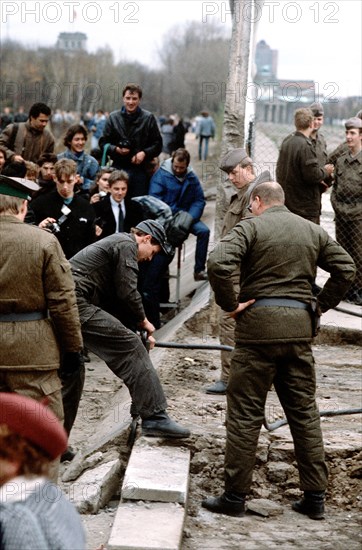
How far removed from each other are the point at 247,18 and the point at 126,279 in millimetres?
3941

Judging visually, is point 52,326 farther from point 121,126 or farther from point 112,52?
point 112,52

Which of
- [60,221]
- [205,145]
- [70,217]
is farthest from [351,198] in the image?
[205,145]

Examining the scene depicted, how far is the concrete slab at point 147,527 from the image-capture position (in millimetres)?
5625

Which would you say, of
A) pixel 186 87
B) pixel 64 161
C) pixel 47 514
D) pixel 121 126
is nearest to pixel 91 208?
pixel 64 161

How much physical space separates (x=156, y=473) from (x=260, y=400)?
0.82 m

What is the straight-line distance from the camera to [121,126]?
36.7ft

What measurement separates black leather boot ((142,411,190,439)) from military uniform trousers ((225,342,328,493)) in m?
0.57

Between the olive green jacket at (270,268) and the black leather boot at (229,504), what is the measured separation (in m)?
1.03

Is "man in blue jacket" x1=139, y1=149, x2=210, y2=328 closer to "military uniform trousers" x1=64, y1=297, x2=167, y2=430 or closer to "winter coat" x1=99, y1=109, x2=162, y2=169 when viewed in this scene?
"winter coat" x1=99, y1=109, x2=162, y2=169

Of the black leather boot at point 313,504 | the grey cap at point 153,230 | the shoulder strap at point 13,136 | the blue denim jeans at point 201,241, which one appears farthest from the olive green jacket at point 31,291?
the blue denim jeans at point 201,241

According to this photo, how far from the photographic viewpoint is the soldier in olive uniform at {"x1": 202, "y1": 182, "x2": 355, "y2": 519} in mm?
6301

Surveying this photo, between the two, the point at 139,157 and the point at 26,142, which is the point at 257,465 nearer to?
the point at 139,157

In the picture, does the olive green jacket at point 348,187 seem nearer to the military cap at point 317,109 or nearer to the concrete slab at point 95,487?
the military cap at point 317,109

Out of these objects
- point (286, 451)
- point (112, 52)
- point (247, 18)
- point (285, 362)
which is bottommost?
point (286, 451)
